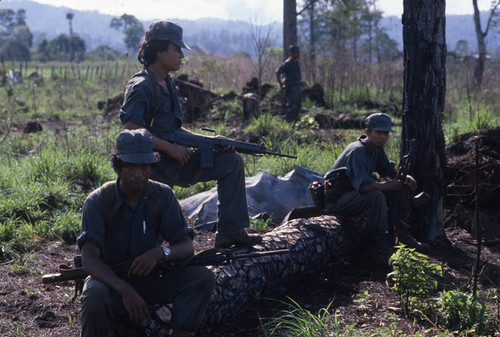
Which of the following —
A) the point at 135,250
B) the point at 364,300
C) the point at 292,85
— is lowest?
the point at 364,300

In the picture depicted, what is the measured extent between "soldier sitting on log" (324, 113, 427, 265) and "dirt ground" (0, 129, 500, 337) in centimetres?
34

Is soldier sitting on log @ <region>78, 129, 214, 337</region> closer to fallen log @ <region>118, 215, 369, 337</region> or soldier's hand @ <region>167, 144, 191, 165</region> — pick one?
fallen log @ <region>118, 215, 369, 337</region>

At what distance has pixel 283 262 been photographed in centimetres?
429

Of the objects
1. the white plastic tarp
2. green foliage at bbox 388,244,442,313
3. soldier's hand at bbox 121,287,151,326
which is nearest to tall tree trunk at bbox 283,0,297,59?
the white plastic tarp

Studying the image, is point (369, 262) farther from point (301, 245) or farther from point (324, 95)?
point (324, 95)

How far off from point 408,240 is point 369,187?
0.61 meters

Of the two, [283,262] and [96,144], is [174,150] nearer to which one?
[283,262]

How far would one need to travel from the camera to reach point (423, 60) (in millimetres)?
5043

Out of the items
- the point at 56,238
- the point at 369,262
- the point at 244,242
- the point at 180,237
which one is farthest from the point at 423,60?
the point at 56,238

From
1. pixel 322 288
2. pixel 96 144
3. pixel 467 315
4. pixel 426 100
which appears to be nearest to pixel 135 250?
pixel 322 288

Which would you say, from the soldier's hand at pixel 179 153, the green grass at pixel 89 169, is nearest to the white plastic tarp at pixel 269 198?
the green grass at pixel 89 169

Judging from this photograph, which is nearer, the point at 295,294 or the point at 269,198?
the point at 295,294

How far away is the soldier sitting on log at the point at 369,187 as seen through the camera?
494 centimetres

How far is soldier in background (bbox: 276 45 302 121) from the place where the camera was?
12.4 m
